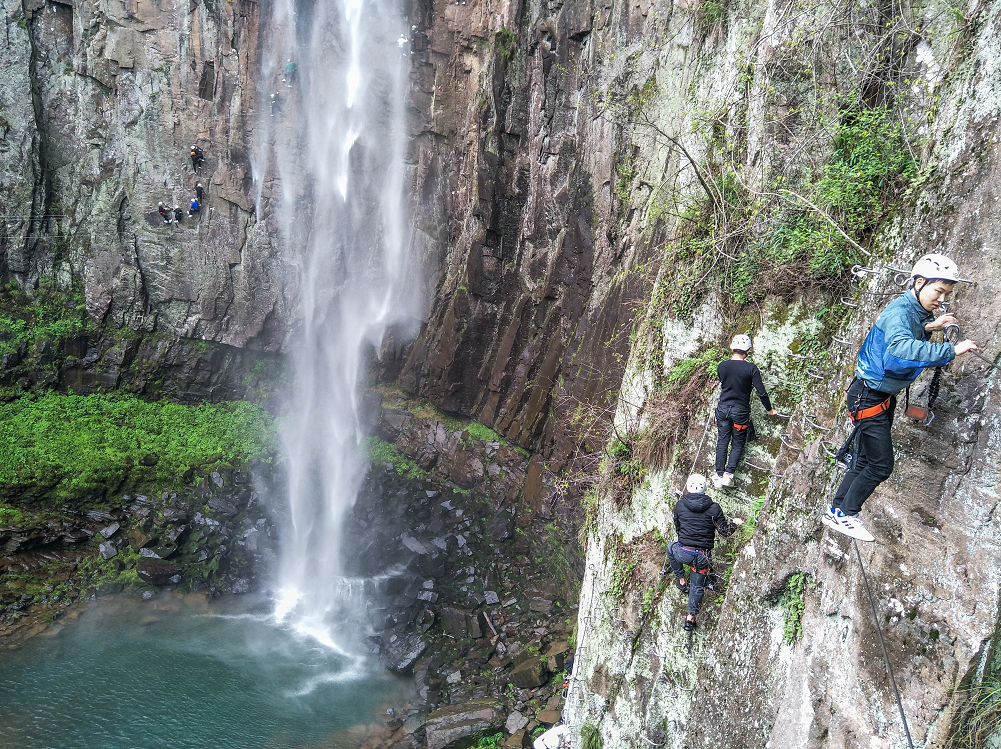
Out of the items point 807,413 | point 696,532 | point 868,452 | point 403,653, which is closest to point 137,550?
point 403,653

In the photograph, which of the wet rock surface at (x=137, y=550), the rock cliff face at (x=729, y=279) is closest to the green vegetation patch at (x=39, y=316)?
the rock cliff face at (x=729, y=279)

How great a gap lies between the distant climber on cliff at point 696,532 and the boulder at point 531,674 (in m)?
8.05

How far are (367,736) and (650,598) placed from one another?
8537mm

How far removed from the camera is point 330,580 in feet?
54.0

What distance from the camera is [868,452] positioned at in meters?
3.73

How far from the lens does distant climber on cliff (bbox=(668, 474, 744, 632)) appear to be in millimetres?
5262

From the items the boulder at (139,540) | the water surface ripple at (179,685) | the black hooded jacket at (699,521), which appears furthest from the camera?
the boulder at (139,540)

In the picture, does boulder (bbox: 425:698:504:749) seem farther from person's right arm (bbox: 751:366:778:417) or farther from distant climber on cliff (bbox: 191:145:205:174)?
distant climber on cliff (bbox: 191:145:205:174)

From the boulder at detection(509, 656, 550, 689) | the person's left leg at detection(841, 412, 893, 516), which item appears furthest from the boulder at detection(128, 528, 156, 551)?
the person's left leg at detection(841, 412, 893, 516)

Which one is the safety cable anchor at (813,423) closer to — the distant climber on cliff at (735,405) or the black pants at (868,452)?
the distant climber on cliff at (735,405)

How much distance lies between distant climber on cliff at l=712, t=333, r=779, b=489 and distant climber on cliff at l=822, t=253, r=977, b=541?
1328mm

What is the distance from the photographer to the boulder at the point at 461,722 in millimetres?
11242

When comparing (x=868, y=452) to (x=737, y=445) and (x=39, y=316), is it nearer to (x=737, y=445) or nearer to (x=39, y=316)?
(x=737, y=445)

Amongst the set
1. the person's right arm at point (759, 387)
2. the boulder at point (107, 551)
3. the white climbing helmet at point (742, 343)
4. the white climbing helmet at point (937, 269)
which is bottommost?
the boulder at point (107, 551)
